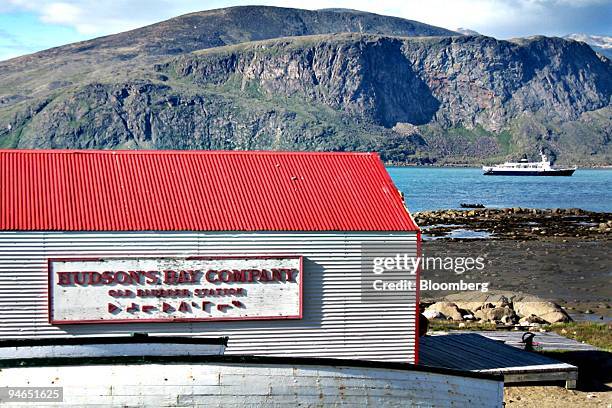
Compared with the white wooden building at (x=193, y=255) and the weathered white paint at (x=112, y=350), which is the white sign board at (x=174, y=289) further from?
the weathered white paint at (x=112, y=350)

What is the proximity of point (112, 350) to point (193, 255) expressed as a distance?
15.2 feet

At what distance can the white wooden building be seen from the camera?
1684 centimetres

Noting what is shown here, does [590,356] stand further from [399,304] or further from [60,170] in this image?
[60,170]

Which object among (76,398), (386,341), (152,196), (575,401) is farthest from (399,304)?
(76,398)

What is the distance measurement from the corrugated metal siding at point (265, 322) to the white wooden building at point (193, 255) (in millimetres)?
21

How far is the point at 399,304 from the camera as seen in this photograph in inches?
715

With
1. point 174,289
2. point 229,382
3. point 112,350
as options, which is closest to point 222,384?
point 229,382

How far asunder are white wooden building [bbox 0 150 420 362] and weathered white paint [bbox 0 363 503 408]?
560 cm

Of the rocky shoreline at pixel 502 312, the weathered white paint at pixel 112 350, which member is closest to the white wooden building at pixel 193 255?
the weathered white paint at pixel 112 350

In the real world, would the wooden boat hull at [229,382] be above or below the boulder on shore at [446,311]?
above

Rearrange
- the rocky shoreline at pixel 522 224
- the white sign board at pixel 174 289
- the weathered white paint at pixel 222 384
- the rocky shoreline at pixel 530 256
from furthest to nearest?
the rocky shoreline at pixel 522 224 < the rocky shoreline at pixel 530 256 < the white sign board at pixel 174 289 < the weathered white paint at pixel 222 384

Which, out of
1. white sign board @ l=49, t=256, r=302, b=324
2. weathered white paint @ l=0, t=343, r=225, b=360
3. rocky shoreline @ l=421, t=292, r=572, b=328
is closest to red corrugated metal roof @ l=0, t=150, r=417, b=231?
white sign board @ l=49, t=256, r=302, b=324

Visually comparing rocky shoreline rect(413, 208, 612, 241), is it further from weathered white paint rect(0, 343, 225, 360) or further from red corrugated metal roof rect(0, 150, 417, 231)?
weathered white paint rect(0, 343, 225, 360)

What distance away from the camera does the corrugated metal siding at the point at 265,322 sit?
16.8 m
